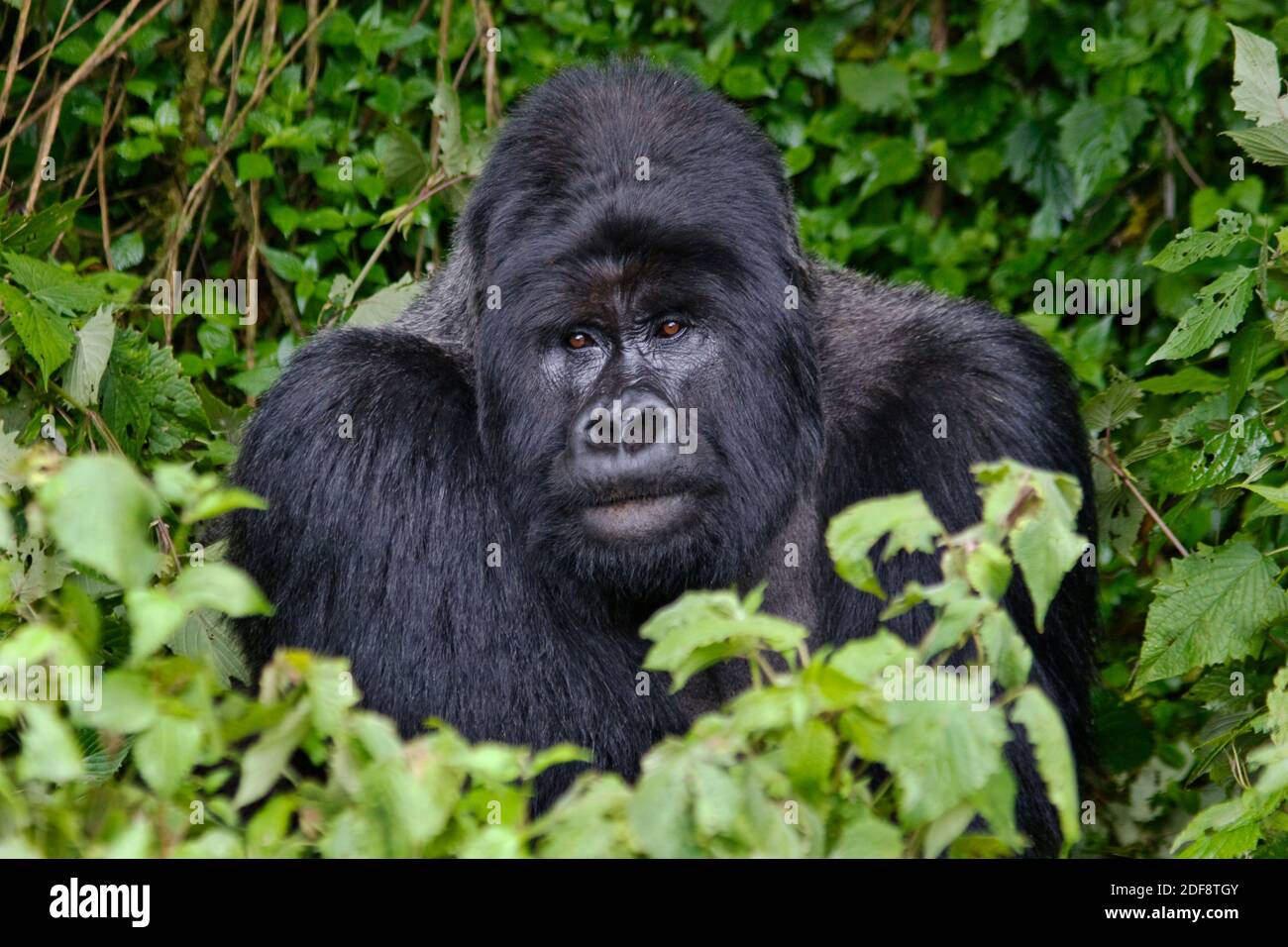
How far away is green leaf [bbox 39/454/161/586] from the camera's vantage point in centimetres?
213

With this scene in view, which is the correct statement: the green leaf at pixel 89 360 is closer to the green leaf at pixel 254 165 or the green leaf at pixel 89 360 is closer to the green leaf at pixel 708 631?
the green leaf at pixel 254 165

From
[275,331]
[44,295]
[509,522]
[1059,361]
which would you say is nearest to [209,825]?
[509,522]

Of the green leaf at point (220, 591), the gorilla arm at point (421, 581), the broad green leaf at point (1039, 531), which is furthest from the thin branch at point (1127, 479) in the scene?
the green leaf at point (220, 591)

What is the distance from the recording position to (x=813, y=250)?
5.38 meters

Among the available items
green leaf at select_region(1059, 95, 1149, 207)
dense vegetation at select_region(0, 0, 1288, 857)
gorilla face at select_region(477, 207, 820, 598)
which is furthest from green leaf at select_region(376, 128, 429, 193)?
green leaf at select_region(1059, 95, 1149, 207)

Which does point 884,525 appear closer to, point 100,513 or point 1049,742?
point 1049,742

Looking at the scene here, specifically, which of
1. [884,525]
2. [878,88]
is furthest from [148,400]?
[878,88]

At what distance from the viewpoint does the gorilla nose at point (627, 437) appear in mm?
3977

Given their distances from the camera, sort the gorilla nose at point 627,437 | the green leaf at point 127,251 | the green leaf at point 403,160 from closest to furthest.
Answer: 1. the gorilla nose at point 627,437
2. the green leaf at point 403,160
3. the green leaf at point 127,251

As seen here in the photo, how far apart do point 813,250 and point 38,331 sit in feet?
7.43

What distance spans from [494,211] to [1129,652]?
115 inches

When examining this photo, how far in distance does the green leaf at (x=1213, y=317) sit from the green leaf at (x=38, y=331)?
2.91 meters
